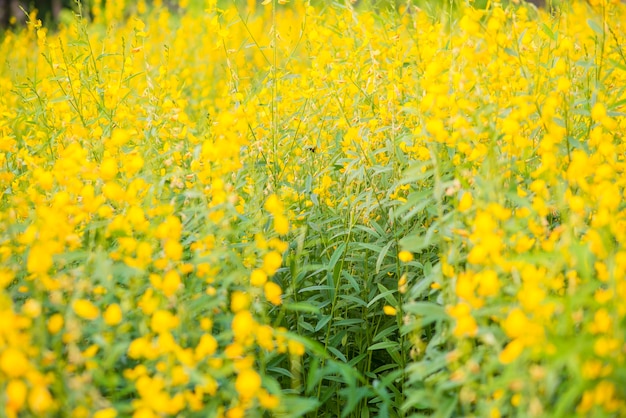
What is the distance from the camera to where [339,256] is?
2502 millimetres

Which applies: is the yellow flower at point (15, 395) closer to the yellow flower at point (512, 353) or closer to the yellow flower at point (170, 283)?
the yellow flower at point (170, 283)

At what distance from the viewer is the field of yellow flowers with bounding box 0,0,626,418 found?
59.9 inches

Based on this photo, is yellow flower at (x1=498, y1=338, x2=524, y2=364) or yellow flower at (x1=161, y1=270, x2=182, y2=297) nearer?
yellow flower at (x1=498, y1=338, x2=524, y2=364)

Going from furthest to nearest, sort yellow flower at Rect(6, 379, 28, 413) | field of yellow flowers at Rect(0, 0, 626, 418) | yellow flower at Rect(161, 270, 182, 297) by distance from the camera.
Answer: yellow flower at Rect(161, 270, 182, 297) < field of yellow flowers at Rect(0, 0, 626, 418) < yellow flower at Rect(6, 379, 28, 413)

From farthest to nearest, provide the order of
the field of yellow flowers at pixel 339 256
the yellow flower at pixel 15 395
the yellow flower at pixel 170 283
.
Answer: the yellow flower at pixel 170 283 < the field of yellow flowers at pixel 339 256 < the yellow flower at pixel 15 395

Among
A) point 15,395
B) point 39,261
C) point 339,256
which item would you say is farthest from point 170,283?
point 339,256

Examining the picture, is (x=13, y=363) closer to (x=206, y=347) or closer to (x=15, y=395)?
(x=15, y=395)

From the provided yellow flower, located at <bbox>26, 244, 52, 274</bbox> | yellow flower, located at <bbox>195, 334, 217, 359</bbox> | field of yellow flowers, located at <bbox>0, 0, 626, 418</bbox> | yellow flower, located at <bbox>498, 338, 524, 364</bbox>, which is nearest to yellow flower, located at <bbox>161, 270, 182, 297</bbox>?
field of yellow flowers, located at <bbox>0, 0, 626, 418</bbox>

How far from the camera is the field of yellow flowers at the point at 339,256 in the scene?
1.52m

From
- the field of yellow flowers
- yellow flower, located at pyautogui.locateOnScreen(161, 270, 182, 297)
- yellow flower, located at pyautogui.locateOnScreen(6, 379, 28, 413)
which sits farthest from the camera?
yellow flower, located at pyautogui.locateOnScreen(161, 270, 182, 297)

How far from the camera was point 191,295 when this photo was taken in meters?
1.96

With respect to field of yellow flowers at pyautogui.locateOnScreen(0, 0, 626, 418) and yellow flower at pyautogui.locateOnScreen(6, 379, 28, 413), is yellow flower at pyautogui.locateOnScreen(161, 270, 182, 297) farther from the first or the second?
yellow flower at pyautogui.locateOnScreen(6, 379, 28, 413)

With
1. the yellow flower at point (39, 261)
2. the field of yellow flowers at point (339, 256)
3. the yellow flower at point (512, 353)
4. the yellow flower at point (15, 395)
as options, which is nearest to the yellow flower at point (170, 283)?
the field of yellow flowers at point (339, 256)

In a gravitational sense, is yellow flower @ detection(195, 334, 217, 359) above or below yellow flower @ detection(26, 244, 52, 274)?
below
